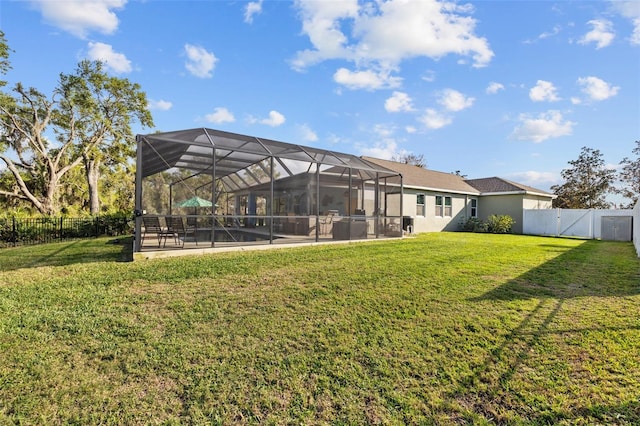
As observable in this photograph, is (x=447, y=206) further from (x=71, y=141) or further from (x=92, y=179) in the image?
(x=71, y=141)

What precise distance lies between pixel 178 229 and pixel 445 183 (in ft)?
56.0

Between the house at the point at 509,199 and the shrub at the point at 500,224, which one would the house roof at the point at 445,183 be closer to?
the house at the point at 509,199

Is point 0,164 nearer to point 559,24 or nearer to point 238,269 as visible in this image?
point 238,269

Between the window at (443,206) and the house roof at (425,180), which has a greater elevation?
the house roof at (425,180)

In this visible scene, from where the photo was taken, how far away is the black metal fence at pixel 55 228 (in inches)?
446

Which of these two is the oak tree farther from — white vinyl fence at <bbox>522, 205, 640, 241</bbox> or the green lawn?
the green lawn

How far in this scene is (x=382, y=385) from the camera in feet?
8.79

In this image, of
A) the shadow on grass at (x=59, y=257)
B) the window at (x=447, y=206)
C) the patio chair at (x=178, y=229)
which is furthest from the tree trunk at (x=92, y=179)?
the window at (x=447, y=206)

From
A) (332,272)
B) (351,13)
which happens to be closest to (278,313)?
(332,272)

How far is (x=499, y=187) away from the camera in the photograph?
2130 centimetres

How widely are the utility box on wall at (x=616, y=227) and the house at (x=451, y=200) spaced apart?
13.0ft

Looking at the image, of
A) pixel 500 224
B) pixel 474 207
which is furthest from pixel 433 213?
pixel 474 207

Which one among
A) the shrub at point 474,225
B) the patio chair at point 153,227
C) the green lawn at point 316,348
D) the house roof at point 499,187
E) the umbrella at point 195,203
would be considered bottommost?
the green lawn at point 316,348

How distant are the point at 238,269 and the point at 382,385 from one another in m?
4.33
